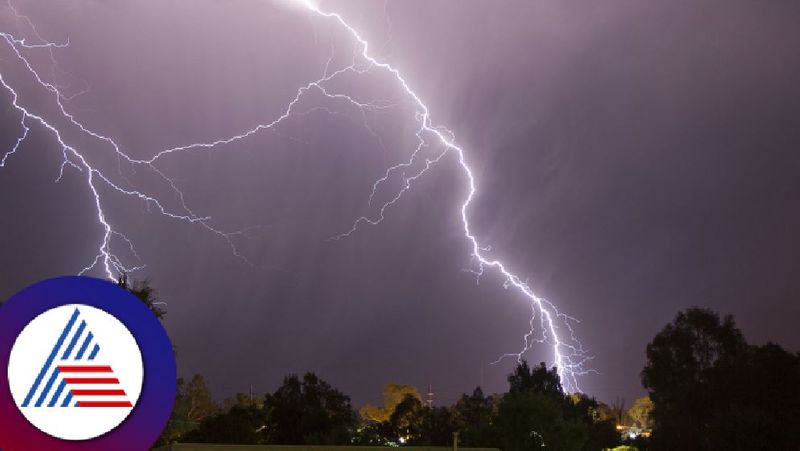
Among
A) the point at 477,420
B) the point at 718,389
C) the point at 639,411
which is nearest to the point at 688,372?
the point at 718,389

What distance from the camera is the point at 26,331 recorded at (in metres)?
5.89

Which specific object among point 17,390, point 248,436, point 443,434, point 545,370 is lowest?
point 17,390

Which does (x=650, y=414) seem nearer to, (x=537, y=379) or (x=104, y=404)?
(x=537, y=379)

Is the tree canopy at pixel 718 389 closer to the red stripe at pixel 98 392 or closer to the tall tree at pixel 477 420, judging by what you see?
the tall tree at pixel 477 420

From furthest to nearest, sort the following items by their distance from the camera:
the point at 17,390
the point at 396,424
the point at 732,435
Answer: the point at 396,424, the point at 732,435, the point at 17,390

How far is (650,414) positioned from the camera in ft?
162

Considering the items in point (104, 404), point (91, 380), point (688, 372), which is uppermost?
point (688, 372)

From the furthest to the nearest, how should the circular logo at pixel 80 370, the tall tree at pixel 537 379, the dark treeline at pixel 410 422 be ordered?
1. the tall tree at pixel 537 379
2. the dark treeline at pixel 410 422
3. the circular logo at pixel 80 370

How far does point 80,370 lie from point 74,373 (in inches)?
1.9

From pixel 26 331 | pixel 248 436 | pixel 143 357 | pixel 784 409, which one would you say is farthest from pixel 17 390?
pixel 784 409

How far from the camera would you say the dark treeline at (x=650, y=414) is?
34500mm

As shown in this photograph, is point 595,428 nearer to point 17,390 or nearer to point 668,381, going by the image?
point 668,381

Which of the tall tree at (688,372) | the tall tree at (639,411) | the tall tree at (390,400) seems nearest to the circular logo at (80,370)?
the tall tree at (688,372)

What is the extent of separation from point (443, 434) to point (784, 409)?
17.7 m
